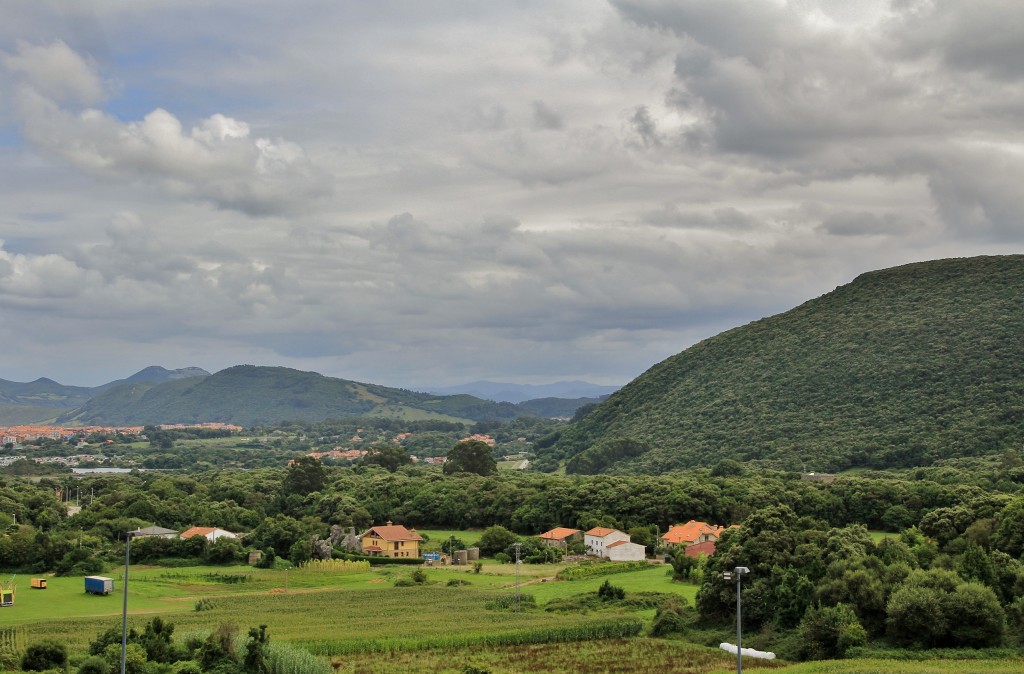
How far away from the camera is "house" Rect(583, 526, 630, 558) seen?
80.9m

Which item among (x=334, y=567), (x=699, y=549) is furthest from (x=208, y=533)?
(x=699, y=549)

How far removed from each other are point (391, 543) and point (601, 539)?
56.1ft

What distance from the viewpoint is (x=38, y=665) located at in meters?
37.3

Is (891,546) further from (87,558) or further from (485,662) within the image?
(87,558)

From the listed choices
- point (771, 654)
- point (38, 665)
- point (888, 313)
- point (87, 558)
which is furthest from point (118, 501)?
point (888, 313)

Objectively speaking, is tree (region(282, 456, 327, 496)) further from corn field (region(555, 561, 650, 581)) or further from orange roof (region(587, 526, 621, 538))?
corn field (region(555, 561, 650, 581))

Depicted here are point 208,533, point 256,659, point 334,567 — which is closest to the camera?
point 256,659

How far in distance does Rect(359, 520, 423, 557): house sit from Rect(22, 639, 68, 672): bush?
4745cm

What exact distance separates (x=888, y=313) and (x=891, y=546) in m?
106

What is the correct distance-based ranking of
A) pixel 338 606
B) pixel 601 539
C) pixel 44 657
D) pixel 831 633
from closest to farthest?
pixel 44 657, pixel 831 633, pixel 338 606, pixel 601 539

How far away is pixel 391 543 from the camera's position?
3337 inches

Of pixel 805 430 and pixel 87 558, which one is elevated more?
pixel 805 430

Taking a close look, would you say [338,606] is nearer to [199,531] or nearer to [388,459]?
[199,531]

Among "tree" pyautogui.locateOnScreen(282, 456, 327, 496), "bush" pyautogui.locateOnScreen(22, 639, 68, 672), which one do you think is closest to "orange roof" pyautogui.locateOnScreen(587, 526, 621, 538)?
"tree" pyautogui.locateOnScreen(282, 456, 327, 496)
